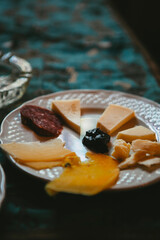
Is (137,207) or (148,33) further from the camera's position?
(148,33)

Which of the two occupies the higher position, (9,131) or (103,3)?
(103,3)

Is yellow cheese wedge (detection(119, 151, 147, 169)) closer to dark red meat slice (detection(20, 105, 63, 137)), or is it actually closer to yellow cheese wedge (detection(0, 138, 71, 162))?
yellow cheese wedge (detection(0, 138, 71, 162))

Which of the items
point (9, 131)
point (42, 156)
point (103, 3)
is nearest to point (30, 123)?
point (9, 131)

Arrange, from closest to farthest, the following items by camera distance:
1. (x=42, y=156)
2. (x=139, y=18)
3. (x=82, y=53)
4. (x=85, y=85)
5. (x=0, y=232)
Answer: (x=0, y=232), (x=42, y=156), (x=85, y=85), (x=82, y=53), (x=139, y=18)

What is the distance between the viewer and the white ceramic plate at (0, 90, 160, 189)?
722mm

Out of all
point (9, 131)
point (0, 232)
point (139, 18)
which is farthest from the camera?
point (139, 18)

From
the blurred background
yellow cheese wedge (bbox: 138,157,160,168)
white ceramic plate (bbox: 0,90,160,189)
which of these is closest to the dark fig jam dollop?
white ceramic plate (bbox: 0,90,160,189)

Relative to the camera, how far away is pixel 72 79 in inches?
54.3

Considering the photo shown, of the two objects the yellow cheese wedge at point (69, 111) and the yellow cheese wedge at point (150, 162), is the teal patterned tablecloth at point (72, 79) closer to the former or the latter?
the yellow cheese wedge at point (150, 162)

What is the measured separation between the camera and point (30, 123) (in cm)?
95

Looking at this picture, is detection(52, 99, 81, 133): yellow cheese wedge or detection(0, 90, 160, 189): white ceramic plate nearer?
detection(0, 90, 160, 189): white ceramic plate

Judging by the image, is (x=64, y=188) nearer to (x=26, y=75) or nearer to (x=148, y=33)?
(x=26, y=75)

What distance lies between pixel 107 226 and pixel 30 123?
1.45 ft

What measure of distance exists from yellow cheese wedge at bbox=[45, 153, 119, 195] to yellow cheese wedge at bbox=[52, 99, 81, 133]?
0.81 feet
